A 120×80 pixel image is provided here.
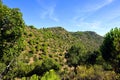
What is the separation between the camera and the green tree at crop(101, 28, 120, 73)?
1459 inches

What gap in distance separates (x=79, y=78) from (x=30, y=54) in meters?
26.3

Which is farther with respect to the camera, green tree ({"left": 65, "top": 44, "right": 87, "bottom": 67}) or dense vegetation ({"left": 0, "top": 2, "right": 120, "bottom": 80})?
green tree ({"left": 65, "top": 44, "right": 87, "bottom": 67})

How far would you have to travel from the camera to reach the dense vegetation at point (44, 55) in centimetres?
2208

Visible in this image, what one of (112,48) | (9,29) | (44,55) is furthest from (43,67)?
(9,29)

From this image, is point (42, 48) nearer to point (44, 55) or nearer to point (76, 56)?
point (44, 55)

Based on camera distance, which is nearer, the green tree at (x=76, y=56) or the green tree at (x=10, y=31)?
the green tree at (x=10, y=31)

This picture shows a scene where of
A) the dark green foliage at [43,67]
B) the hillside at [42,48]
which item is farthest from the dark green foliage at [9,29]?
the hillside at [42,48]

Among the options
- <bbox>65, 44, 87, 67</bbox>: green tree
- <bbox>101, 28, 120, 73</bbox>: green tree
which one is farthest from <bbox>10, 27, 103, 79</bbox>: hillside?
<bbox>101, 28, 120, 73</bbox>: green tree

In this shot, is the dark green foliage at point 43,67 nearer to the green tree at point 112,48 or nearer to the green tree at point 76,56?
the green tree at point 112,48

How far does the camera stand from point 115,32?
38406mm

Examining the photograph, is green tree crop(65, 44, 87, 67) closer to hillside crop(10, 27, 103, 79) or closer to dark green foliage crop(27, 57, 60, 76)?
hillside crop(10, 27, 103, 79)

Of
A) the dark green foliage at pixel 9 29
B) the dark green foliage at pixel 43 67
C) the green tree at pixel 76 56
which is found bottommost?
the dark green foliage at pixel 43 67

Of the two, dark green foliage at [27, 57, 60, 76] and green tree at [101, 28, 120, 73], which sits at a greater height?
green tree at [101, 28, 120, 73]

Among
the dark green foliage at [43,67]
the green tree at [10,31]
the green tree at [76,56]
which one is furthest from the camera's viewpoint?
the green tree at [76,56]
